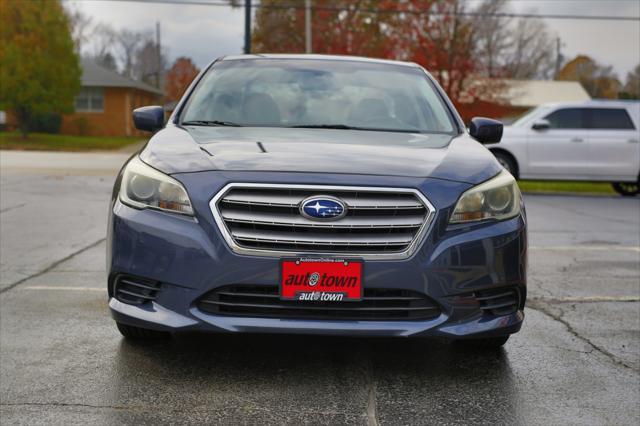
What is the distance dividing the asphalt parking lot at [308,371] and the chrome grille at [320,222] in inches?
24.8

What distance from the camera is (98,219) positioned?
31.6 feet

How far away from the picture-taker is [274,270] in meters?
3.47

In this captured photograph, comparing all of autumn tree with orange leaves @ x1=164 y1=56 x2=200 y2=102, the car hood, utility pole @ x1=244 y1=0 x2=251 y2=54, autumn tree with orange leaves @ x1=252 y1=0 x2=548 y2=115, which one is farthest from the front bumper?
autumn tree with orange leaves @ x1=164 y1=56 x2=200 y2=102

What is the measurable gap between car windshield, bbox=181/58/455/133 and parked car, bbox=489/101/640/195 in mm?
10797

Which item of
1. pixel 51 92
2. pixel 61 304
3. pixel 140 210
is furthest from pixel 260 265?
pixel 51 92

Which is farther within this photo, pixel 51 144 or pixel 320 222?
pixel 51 144

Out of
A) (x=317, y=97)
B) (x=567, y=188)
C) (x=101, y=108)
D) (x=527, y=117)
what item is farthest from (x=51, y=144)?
(x=317, y=97)

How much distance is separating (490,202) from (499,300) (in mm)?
446

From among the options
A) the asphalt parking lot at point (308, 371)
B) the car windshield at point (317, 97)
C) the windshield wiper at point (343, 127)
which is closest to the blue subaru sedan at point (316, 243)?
the asphalt parking lot at point (308, 371)

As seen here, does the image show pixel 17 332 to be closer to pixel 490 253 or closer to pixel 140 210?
pixel 140 210

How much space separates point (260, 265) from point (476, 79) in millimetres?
21902

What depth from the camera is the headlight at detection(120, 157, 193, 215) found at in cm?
365

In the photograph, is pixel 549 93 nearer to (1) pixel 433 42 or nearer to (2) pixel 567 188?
(1) pixel 433 42

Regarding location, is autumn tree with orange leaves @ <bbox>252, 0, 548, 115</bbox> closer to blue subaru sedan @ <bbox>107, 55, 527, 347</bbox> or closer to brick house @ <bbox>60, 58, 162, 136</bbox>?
brick house @ <bbox>60, 58, 162, 136</bbox>
